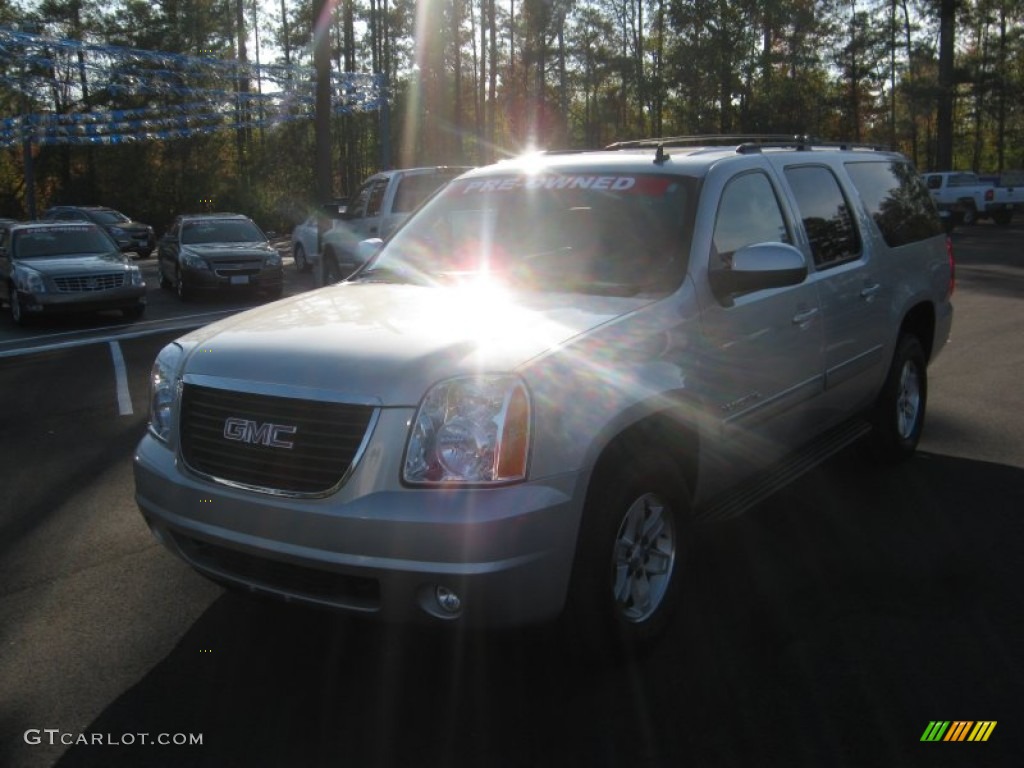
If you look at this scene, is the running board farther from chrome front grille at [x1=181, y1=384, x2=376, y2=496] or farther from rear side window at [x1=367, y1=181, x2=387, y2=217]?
rear side window at [x1=367, y1=181, x2=387, y2=217]

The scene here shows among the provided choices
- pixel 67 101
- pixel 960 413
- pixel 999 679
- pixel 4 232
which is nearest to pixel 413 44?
pixel 67 101

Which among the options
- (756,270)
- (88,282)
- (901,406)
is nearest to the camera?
(756,270)

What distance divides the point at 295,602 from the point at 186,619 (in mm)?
1073

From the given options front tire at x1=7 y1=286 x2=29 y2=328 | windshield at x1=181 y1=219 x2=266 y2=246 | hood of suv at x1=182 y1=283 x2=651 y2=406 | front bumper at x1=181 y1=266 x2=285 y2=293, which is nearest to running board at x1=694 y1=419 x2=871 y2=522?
hood of suv at x1=182 y1=283 x2=651 y2=406

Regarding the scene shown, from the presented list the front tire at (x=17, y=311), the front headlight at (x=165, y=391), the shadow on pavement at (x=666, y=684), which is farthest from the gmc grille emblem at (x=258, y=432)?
the front tire at (x=17, y=311)

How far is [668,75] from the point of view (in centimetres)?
4050

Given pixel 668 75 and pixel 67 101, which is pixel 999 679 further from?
pixel 67 101

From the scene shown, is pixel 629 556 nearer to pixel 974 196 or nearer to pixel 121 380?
pixel 121 380

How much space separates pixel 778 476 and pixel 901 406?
1.99 m

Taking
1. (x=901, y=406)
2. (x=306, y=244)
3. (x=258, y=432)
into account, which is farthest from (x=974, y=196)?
(x=258, y=432)

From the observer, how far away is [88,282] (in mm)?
14391

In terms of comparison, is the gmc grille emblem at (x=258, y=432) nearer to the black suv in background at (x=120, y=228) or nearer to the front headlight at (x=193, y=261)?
the front headlight at (x=193, y=261)

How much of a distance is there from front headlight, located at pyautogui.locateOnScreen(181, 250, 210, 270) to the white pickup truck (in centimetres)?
2739

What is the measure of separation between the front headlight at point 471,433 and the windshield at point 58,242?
46.2ft
